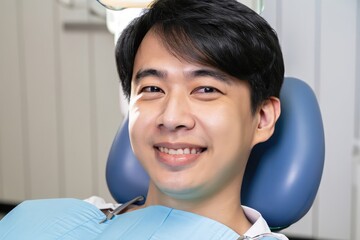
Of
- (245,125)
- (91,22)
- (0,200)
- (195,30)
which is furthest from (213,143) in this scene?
(0,200)

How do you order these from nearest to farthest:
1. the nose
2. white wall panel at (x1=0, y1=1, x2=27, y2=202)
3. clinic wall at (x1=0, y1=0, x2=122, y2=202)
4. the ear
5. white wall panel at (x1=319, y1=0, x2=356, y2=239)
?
the nose, the ear, white wall panel at (x1=319, y1=0, x2=356, y2=239), clinic wall at (x1=0, y1=0, x2=122, y2=202), white wall panel at (x1=0, y1=1, x2=27, y2=202)

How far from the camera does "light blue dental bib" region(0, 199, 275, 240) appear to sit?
105 cm

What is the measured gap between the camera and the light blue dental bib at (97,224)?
41.4 inches

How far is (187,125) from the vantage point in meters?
1.00

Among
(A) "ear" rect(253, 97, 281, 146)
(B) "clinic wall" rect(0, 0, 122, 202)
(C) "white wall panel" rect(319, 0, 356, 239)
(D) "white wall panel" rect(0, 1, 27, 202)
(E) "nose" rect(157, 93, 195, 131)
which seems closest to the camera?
(E) "nose" rect(157, 93, 195, 131)

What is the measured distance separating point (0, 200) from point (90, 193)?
51cm

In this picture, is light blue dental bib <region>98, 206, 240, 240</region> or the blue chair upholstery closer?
light blue dental bib <region>98, 206, 240, 240</region>

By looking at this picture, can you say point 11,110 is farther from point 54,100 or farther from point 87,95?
point 87,95

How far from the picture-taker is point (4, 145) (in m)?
2.68

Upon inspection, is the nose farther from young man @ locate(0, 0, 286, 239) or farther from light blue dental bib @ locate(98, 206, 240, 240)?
light blue dental bib @ locate(98, 206, 240, 240)

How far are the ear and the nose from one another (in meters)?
0.20

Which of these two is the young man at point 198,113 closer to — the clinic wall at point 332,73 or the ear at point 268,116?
the ear at point 268,116

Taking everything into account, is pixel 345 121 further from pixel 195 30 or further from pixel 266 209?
pixel 195 30

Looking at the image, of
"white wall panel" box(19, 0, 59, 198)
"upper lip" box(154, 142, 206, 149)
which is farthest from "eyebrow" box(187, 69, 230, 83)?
"white wall panel" box(19, 0, 59, 198)
